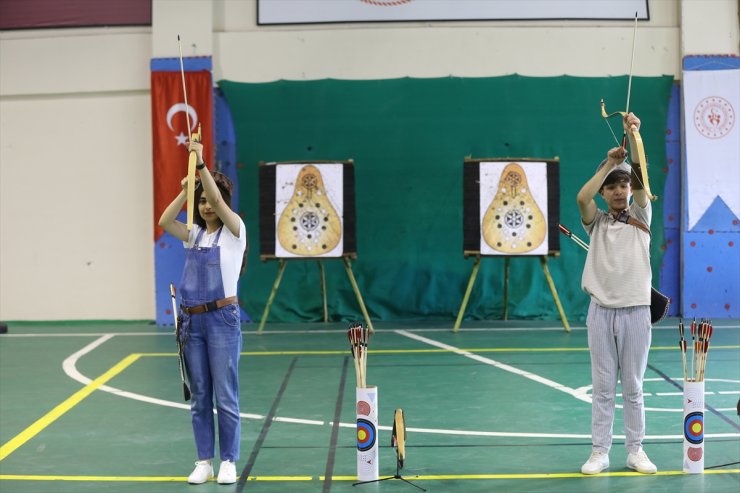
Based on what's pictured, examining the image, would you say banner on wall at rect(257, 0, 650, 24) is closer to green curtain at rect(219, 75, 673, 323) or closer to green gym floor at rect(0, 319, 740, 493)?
green curtain at rect(219, 75, 673, 323)

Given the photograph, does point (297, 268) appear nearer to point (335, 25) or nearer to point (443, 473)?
point (335, 25)

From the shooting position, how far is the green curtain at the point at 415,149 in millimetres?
9031

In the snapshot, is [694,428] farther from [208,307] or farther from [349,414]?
[208,307]

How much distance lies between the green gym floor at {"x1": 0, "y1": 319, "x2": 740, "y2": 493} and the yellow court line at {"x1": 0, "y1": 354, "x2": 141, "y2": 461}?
0.01 m

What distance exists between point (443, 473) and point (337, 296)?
5.11 m

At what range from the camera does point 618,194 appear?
3938 mm

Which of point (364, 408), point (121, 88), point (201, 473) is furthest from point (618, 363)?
point (121, 88)

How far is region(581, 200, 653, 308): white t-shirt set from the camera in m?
3.87

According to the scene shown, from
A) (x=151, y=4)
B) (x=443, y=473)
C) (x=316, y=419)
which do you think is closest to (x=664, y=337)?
(x=316, y=419)

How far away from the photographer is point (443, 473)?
3.98m

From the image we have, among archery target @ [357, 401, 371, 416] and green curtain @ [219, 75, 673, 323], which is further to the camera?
green curtain @ [219, 75, 673, 323]

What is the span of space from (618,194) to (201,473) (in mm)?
2075

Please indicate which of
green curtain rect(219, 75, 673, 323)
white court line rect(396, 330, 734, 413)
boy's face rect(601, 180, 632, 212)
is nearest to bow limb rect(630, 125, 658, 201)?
boy's face rect(601, 180, 632, 212)

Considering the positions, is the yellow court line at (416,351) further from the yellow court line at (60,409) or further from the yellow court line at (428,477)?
the yellow court line at (428,477)
